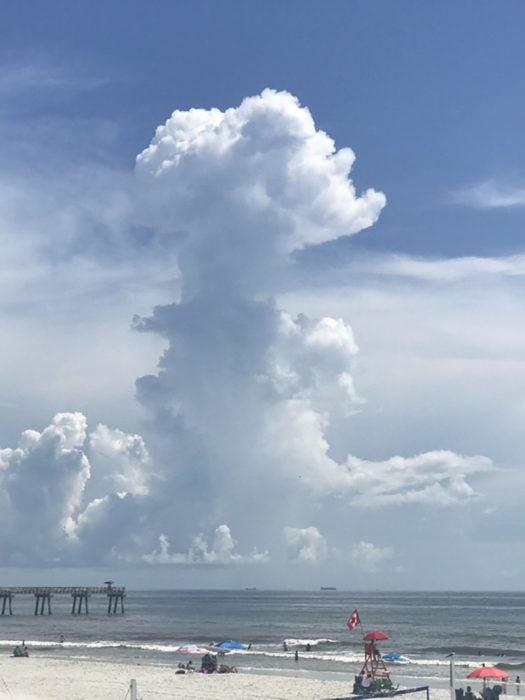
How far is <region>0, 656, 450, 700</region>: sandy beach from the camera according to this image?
36.5 meters

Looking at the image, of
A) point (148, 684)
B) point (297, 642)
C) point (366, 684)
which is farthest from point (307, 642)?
point (366, 684)

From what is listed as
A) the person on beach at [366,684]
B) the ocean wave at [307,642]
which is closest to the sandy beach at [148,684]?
the person on beach at [366,684]

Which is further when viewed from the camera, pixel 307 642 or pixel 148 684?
pixel 307 642

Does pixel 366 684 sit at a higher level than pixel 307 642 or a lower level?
higher

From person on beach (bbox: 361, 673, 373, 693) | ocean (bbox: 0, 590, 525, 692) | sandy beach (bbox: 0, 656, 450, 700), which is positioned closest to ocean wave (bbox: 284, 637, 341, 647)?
ocean (bbox: 0, 590, 525, 692)

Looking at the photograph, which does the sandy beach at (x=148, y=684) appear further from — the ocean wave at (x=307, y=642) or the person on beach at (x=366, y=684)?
the ocean wave at (x=307, y=642)

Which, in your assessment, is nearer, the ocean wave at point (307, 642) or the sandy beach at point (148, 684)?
the sandy beach at point (148, 684)

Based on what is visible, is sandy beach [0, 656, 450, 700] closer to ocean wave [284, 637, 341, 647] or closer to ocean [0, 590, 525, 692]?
ocean [0, 590, 525, 692]

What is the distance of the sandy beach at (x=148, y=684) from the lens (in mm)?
36531

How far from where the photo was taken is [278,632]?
8975cm

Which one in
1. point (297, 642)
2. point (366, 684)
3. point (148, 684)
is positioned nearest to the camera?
point (366, 684)

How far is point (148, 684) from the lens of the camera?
133ft

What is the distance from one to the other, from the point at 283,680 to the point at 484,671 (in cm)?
1412

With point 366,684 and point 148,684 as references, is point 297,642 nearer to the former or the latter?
point 148,684
